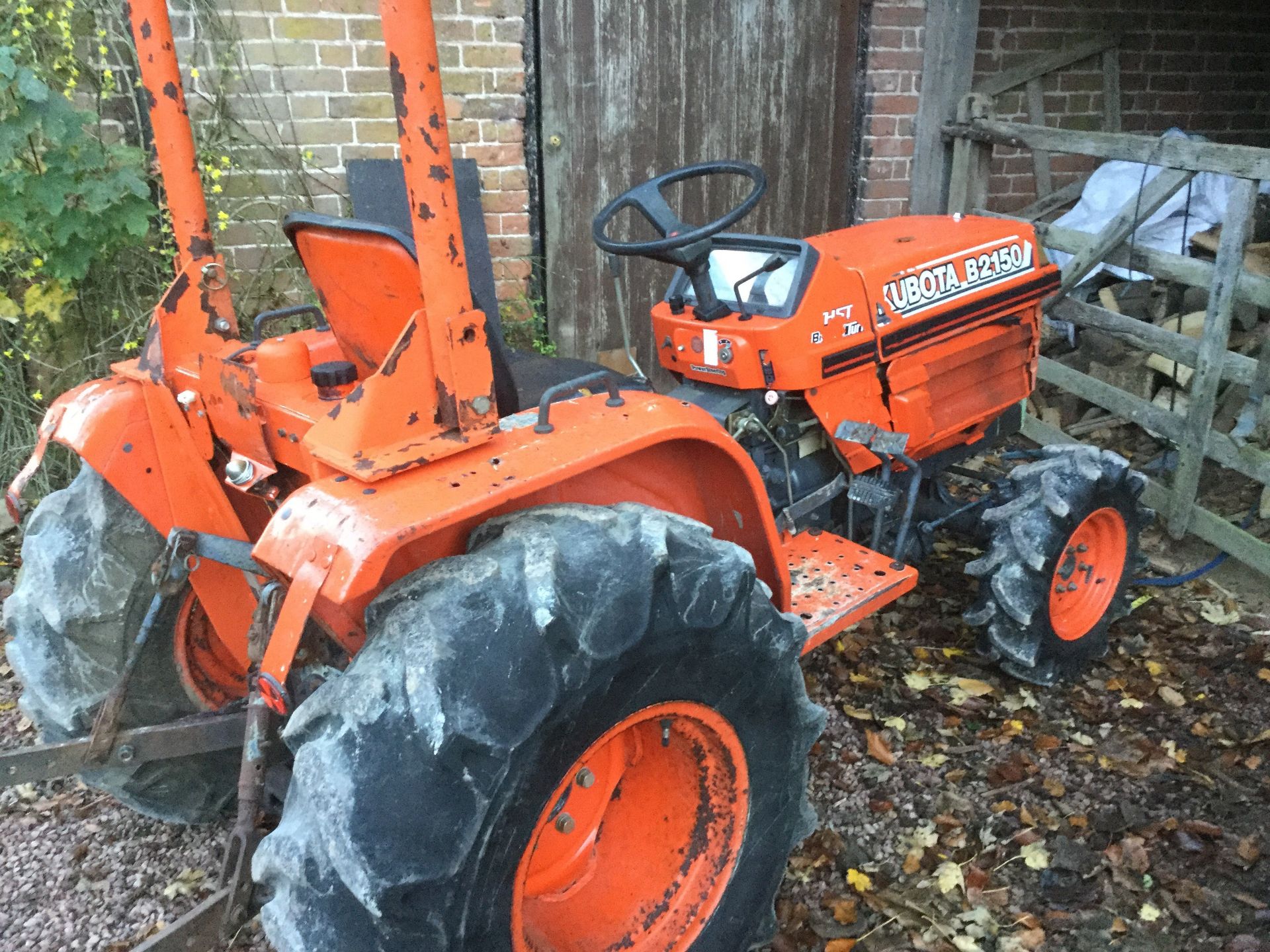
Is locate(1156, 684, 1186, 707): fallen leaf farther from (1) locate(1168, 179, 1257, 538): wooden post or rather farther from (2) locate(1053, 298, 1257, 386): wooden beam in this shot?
(2) locate(1053, 298, 1257, 386): wooden beam

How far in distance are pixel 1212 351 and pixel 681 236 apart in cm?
221

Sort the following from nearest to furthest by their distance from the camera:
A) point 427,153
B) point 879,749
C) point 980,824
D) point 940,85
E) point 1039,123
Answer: point 427,153, point 980,824, point 879,749, point 940,85, point 1039,123

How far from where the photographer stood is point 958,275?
293 centimetres

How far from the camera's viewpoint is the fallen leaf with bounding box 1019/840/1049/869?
2393mm

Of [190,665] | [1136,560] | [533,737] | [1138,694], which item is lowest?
[1138,694]

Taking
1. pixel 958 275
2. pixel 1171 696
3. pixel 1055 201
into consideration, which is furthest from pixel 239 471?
pixel 1055 201

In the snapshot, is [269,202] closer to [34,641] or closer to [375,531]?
[34,641]

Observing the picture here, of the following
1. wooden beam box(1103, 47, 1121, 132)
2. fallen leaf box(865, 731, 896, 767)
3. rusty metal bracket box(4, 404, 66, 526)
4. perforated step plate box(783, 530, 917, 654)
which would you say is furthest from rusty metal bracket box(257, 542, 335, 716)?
wooden beam box(1103, 47, 1121, 132)

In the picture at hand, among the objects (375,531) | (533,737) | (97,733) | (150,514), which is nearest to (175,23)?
(150,514)

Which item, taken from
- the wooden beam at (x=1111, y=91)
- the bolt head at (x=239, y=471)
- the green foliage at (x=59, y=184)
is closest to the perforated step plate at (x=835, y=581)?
the bolt head at (x=239, y=471)

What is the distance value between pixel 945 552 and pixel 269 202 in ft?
9.76

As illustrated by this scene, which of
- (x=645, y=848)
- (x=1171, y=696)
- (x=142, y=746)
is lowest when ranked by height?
(x=1171, y=696)

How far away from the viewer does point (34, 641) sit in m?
2.10

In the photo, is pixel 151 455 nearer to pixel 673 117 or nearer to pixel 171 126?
pixel 171 126
